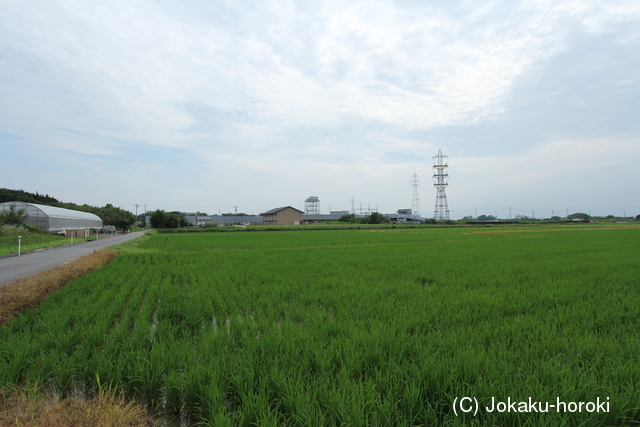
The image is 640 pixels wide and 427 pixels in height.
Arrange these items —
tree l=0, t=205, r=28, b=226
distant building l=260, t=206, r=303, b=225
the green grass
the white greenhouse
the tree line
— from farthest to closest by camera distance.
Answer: distant building l=260, t=206, r=303, b=225 < the tree line < the white greenhouse < tree l=0, t=205, r=28, b=226 < the green grass

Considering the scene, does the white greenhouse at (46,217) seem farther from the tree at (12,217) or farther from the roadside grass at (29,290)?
the roadside grass at (29,290)

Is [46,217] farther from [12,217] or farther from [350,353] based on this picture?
[350,353]

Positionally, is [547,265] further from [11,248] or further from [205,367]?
[11,248]

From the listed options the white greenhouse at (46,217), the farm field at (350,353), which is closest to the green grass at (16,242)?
the white greenhouse at (46,217)

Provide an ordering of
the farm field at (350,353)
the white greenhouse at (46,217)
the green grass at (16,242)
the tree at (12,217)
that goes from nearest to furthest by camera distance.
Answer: the farm field at (350,353), the green grass at (16,242), the tree at (12,217), the white greenhouse at (46,217)

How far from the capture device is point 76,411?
194 centimetres

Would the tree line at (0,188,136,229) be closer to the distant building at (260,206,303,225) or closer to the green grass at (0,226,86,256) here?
the distant building at (260,206,303,225)

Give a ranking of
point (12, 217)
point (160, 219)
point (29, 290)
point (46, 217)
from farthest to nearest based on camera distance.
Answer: point (160, 219) → point (46, 217) → point (12, 217) → point (29, 290)

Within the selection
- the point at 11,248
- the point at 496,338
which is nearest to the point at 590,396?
the point at 496,338

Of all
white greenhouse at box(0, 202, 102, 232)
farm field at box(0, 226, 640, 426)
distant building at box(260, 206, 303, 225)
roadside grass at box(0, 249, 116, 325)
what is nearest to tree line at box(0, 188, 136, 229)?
white greenhouse at box(0, 202, 102, 232)

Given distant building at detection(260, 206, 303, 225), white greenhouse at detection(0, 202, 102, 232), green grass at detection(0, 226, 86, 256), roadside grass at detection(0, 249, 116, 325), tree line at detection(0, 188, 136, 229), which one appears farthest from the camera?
distant building at detection(260, 206, 303, 225)

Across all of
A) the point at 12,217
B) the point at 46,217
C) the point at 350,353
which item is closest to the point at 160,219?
the point at 46,217

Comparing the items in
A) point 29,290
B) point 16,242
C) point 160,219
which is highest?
point 160,219

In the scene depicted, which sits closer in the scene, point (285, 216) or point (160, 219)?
point (160, 219)
